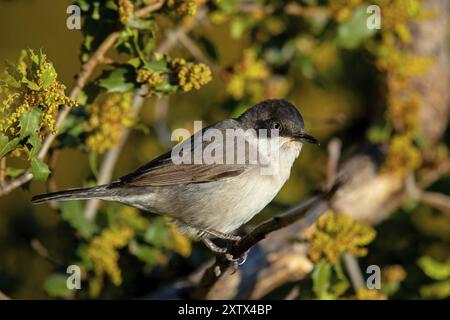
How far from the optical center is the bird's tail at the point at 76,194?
11.5 ft

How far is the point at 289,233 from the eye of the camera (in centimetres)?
454

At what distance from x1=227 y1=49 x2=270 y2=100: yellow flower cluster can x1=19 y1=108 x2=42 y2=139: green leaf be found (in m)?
1.97

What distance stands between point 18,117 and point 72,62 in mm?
3775

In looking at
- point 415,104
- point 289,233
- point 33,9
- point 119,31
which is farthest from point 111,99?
point 33,9

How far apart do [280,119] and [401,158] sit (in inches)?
63.7

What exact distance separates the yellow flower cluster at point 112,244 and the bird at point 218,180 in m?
0.40

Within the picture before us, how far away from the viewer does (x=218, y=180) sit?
3.90 meters

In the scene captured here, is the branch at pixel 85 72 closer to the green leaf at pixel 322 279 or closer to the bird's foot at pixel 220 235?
the bird's foot at pixel 220 235

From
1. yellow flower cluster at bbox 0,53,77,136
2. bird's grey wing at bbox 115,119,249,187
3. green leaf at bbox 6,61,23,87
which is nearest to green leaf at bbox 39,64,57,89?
yellow flower cluster at bbox 0,53,77,136

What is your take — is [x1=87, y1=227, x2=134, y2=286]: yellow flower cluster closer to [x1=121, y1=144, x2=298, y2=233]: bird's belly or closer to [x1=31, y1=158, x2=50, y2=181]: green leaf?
[x1=121, y1=144, x2=298, y2=233]: bird's belly

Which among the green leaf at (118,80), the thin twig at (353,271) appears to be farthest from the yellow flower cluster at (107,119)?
the thin twig at (353,271)

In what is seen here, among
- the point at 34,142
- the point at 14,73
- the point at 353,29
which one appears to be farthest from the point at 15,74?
the point at 353,29

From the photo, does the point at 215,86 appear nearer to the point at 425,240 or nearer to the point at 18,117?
the point at 425,240

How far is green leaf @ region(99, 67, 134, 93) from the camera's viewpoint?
347cm
